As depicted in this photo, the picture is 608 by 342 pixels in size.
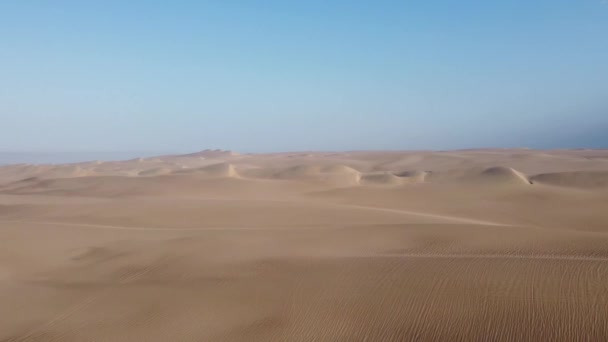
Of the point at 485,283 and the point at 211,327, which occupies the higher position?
the point at 485,283

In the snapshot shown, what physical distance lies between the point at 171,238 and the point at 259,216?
492 centimetres

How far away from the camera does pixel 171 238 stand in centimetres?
1308

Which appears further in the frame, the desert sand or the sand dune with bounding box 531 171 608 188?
the sand dune with bounding box 531 171 608 188

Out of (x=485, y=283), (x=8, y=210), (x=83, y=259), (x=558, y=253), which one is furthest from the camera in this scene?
(x=8, y=210)

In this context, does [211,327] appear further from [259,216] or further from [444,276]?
[259,216]

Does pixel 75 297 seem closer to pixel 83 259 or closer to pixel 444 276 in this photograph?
pixel 83 259

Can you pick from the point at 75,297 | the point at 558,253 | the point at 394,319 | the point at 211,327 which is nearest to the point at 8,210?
the point at 75,297

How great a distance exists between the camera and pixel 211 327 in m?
6.93

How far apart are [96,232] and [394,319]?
37.7ft

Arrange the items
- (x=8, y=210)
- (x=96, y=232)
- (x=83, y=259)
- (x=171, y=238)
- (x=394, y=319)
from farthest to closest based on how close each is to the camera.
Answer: (x=8, y=210), (x=96, y=232), (x=171, y=238), (x=83, y=259), (x=394, y=319)

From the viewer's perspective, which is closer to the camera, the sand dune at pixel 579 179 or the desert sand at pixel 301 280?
the desert sand at pixel 301 280

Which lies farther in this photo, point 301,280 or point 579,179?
point 579,179

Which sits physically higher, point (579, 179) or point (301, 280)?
point (301, 280)

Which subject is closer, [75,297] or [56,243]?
[75,297]
